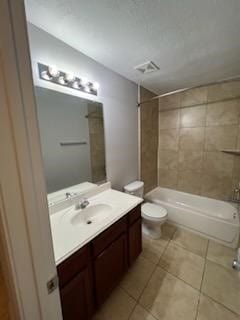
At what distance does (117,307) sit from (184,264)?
0.89m

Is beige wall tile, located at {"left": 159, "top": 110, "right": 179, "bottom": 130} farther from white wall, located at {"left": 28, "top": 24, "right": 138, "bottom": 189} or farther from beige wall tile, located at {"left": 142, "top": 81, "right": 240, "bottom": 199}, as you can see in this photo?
white wall, located at {"left": 28, "top": 24, "right": 138, "bottom": 189}

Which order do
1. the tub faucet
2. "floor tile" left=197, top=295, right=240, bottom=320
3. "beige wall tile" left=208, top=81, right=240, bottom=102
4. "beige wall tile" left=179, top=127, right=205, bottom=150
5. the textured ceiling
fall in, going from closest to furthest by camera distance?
1. the textured ceiling
2. "floor tile" left=197, top=295, right=240, bottom=320
3. "beige wall tile" left=208, top=81, right=240, bottom=102
4. the tub faucet
5. "beige wall tile" left=179, top=127, right=205, bottom=150

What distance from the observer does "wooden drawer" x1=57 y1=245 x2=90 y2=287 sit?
0.91 m

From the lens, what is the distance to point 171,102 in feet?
9.42

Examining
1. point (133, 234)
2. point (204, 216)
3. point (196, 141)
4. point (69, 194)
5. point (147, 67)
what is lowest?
point (204, 216)

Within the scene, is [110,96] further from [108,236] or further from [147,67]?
Result: [108,236]

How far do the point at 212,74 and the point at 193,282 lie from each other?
8.49ft

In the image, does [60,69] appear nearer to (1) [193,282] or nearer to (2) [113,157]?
(2) [113,157]

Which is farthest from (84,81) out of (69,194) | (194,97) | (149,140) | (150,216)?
(194,97)

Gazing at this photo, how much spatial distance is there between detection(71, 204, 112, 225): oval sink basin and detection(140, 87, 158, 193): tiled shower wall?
1.31m

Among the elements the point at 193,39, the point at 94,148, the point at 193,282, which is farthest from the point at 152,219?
the point at 193,39

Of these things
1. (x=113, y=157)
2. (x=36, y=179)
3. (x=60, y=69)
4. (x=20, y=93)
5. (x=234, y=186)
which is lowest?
(x=234, y=186)

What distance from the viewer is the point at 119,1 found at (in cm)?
98

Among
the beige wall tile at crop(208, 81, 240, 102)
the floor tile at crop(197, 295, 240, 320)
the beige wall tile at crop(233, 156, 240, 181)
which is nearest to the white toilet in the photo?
the floor tile at crop(197, 295, 240, 320)
